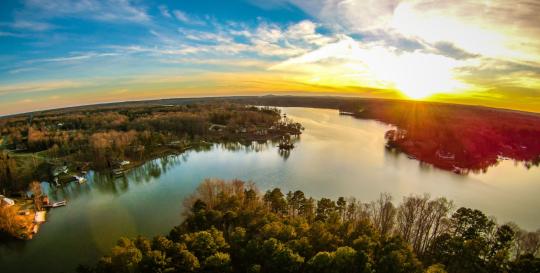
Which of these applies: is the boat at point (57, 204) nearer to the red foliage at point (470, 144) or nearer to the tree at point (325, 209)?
the tree at point (325, 209)

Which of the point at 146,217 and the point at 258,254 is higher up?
the point at 258,254

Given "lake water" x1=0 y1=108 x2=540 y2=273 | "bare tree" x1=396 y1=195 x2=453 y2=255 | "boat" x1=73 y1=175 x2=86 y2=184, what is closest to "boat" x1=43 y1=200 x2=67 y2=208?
"lake water" x1=0 y1=108 x2=540 y2=273

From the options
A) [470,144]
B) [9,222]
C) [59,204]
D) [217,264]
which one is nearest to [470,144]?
[470,144]

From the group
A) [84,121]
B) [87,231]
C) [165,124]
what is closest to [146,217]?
[87,231]

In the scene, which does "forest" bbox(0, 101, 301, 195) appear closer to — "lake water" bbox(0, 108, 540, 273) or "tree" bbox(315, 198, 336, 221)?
"lake water" bbox(0, 108, 540, 273)

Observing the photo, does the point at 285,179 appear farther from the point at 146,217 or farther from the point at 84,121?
the point at 84,121
